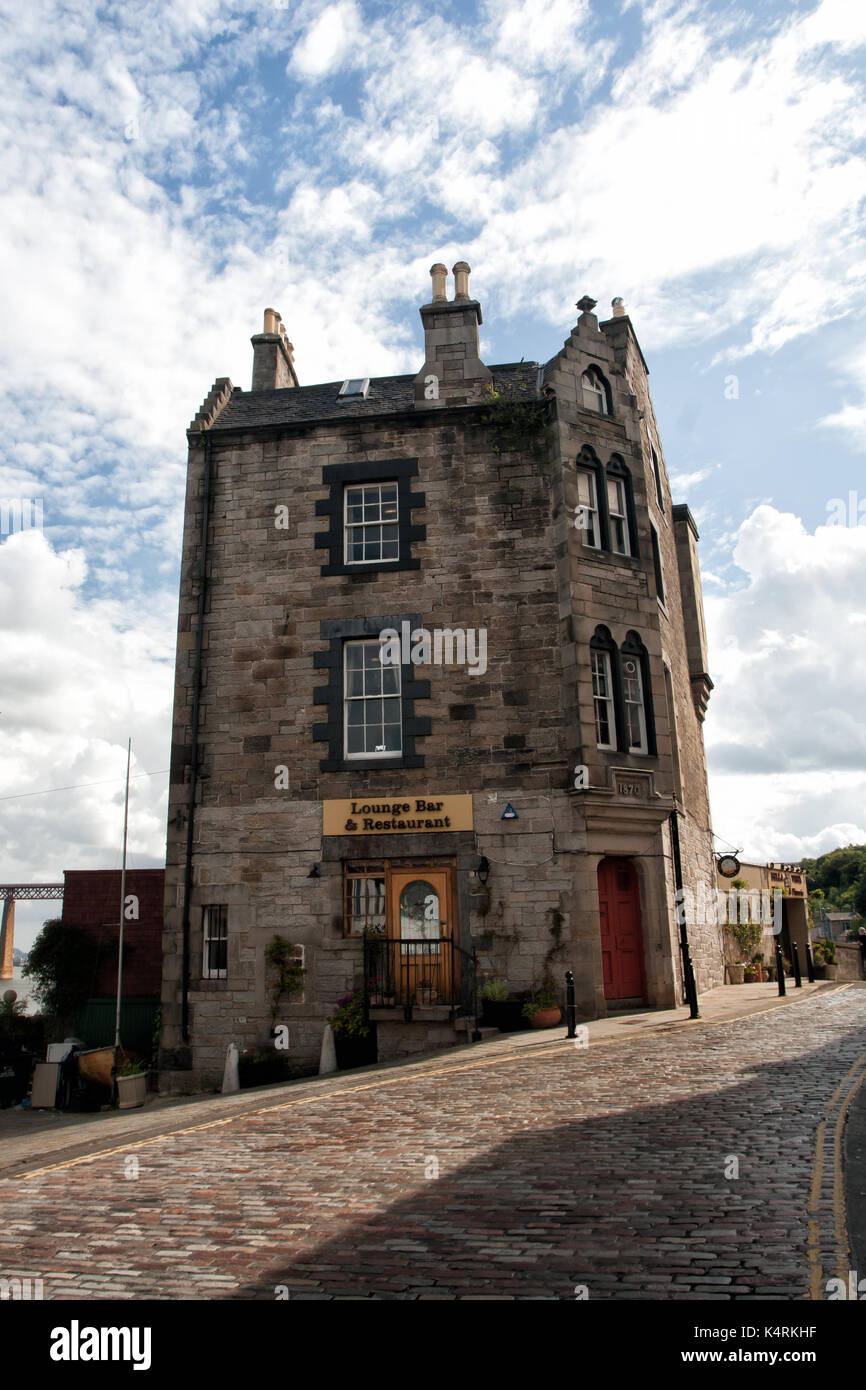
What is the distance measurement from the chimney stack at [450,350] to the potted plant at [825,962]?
63.8ft

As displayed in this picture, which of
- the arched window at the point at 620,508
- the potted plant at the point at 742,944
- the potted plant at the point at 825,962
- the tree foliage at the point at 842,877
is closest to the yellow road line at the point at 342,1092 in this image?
the potted plant at the point at 742,944

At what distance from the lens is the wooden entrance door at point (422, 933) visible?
14844 millimetres

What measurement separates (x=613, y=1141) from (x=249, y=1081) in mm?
8909

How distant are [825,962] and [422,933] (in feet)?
56.1

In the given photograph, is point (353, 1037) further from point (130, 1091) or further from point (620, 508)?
point (620, 508)

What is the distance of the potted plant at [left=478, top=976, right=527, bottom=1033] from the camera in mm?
14250

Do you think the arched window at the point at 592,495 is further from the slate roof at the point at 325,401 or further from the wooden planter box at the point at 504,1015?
the wooden planter box at the point at 504,1015

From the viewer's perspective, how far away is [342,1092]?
10430mm

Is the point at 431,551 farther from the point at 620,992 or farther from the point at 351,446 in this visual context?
the point at 620,992

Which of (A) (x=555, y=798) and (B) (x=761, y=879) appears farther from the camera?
(B) (x=761, y=879)

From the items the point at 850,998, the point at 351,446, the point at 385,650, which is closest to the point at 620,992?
the point at 850,998

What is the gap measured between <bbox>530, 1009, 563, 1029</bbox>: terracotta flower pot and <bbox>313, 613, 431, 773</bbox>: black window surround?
4456mm

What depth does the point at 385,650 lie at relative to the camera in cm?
1650

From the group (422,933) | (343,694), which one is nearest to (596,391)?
(343,694)
